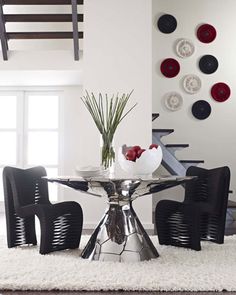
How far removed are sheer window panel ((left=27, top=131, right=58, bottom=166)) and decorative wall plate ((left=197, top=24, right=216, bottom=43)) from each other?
9.26 feet

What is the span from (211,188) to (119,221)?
3.17 ft

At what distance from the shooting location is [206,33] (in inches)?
288

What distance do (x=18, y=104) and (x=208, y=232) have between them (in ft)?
13.8

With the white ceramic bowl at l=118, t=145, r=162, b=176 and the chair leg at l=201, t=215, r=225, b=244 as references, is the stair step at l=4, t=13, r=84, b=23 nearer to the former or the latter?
the white ceramic bowl at l=118, t=145, r=162, b=176

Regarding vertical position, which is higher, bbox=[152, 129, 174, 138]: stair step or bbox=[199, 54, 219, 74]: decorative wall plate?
bbox=[199, 54, 219, 74]: decorative wall plate

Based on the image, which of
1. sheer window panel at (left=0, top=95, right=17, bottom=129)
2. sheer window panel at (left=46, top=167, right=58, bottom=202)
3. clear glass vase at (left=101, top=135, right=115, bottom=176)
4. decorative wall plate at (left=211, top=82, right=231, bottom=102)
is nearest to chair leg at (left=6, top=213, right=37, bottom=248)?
clear glass vase at (left=101, top=135, right=115, bottom=176)

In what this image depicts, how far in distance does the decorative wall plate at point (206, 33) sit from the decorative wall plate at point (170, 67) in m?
0.59

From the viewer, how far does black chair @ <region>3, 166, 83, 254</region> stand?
3434mm

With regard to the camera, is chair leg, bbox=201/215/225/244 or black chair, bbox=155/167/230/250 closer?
black chair, bbox=155/167/230/250

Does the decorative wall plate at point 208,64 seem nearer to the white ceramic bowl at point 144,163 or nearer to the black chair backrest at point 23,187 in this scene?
the black chair backrest at point 23,187

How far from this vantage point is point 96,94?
5570 mm

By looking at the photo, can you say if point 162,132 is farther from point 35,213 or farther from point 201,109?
point 35,213

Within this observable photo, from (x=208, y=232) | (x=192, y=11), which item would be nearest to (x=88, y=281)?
(x=208, y=232)

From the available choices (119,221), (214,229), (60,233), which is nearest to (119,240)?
(119,221)
